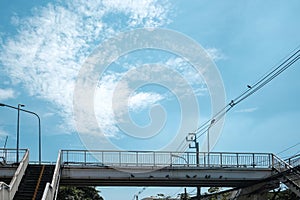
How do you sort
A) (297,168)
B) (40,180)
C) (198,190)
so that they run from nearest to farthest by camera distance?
(40,180), (297,168), (198,190)

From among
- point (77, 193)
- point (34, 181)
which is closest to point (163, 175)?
point (34, 181)

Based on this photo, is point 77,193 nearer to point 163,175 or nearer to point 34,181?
point 163,175

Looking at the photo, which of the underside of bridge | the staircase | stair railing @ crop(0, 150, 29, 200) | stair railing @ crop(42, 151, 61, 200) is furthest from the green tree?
stair railing @ crop(0, 150, 29, 200)

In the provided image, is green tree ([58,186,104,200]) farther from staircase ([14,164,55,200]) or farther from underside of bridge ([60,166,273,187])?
staircase ([14,164,55,200])

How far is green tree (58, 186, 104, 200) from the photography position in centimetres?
6698

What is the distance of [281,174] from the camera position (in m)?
36.5

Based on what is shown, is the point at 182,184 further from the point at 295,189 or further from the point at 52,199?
the point at 52,199

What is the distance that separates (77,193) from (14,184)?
44.0m

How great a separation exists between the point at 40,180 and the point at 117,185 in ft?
43.3

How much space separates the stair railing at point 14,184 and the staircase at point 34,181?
373 millimetres

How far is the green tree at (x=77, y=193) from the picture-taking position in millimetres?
66981

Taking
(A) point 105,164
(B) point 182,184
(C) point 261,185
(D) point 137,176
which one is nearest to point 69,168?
(A) point 105,164

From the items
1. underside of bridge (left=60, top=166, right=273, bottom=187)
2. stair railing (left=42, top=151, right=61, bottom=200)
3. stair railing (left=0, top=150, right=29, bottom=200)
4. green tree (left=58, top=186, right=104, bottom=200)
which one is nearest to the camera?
stair railing (left=0, top=150, right=29, bottom=200)

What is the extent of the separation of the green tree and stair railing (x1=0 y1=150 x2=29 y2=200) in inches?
1214
